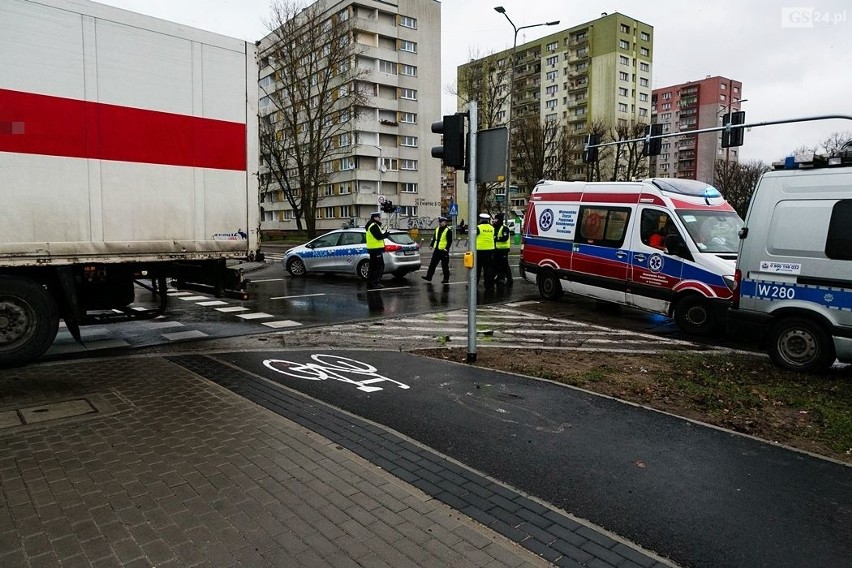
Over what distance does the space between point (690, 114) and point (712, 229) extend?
12896 cm

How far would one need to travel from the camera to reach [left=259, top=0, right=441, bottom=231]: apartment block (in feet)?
210

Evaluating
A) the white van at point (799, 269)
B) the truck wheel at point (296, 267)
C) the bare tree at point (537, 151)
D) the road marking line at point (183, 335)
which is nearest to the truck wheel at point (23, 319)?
the road marking line at point (183, 335)

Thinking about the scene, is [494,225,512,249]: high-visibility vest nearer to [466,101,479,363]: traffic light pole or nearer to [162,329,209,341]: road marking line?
[162,329,209,341]: road marking line

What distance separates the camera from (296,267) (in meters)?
19.1

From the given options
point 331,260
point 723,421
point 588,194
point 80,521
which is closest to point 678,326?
point 588,194

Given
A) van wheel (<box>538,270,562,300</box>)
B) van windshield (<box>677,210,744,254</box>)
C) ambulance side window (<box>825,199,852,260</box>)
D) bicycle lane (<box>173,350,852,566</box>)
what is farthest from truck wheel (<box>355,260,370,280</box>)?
ambulance side window (<box>825,199,852,260</box>)

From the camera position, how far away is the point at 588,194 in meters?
12.0

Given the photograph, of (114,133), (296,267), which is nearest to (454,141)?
(114,133)

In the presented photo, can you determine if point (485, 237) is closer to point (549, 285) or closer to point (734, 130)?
point (549, 285)

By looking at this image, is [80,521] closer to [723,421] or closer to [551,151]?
[723,421]

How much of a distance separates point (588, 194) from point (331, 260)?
29.1 feet

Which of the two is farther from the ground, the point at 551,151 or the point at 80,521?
the point at 551,151

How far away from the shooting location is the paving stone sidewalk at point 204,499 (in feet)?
10.1

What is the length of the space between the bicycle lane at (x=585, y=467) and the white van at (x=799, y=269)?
292cm
